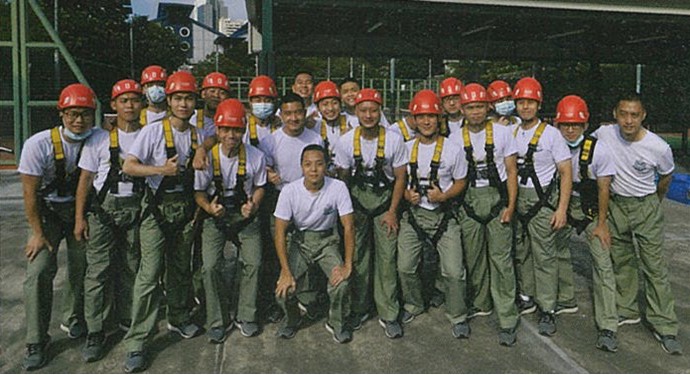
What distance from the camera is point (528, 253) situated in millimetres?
5020

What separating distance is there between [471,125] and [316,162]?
1289mm

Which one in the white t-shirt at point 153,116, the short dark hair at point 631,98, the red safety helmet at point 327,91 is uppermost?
the red safety helmet at point 327,91

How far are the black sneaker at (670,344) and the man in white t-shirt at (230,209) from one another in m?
3.02

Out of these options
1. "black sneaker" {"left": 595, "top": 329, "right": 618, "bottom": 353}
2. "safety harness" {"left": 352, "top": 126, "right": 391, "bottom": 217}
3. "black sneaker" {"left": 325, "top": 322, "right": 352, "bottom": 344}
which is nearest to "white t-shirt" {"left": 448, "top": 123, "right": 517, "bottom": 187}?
"safety harness" {"left": 352, "top": 126, "right": 391, "bottom": 217}

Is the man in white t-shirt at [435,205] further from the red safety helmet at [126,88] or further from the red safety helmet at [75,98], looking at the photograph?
the red safety helmet at [75,98]

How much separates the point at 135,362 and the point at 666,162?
408 cm

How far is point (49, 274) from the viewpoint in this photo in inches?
164

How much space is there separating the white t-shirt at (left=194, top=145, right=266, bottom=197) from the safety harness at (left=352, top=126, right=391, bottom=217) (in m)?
0.75

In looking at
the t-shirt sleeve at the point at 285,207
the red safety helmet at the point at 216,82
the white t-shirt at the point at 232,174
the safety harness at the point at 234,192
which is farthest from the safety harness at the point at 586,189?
the red safety helmet at the point at 216,82

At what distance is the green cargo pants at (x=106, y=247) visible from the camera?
4301 mm

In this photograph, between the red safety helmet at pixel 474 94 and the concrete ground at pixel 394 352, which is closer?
the concrete ground at pixel 394 352

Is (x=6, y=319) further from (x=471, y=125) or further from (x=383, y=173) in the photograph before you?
(x=471, y=125)

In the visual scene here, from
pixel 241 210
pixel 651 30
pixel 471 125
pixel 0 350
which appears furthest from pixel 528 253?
pixel 651 30

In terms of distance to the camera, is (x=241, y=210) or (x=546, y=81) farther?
(x=546, y=81)
